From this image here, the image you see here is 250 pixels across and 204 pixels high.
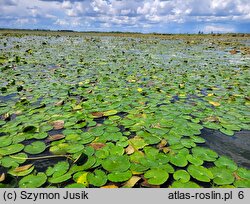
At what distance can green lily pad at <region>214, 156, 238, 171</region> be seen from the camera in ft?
9.95

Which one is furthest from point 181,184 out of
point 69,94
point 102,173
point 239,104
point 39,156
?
point 69,94

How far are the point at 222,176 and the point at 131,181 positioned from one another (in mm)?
1133

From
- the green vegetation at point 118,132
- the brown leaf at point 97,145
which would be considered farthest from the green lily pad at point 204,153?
the brown leaf at point 97,145

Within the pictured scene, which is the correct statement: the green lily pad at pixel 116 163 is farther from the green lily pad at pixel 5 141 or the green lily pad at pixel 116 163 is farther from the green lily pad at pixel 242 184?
the green lily pad at pixel 5 141

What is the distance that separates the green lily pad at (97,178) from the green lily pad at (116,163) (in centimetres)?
13

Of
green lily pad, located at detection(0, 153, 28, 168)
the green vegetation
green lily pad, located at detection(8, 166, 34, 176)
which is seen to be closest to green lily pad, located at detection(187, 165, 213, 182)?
the green vegetation

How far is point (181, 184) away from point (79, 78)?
246 inches

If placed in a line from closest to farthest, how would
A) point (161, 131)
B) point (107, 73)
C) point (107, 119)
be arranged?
point (161, 131) < point (107, 119) < point (107, 73)

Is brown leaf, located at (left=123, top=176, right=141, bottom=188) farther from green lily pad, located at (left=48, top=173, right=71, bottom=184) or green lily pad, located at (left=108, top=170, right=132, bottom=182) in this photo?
green lily pad, located at (left=48, top=173, right=71, bottom=184)

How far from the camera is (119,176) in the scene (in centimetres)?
281

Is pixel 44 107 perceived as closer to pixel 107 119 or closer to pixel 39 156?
pixel 107 119

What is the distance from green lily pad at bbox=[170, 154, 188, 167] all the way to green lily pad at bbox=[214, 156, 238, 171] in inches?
16.6

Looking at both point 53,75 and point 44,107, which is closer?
point 44,107
